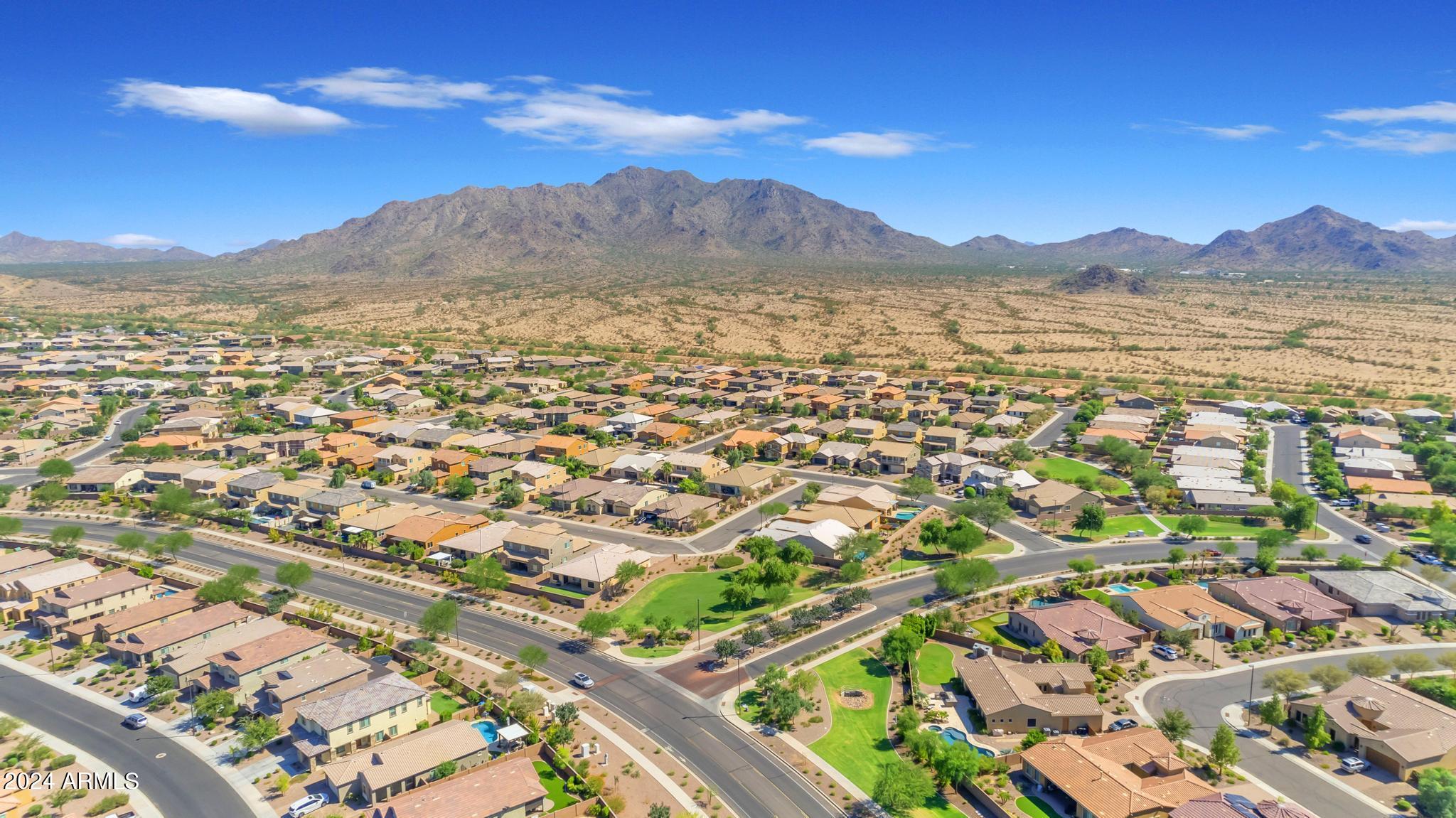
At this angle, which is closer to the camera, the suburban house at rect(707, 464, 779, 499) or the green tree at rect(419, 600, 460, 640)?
the green tree at rect(419, 600, 460, 640)

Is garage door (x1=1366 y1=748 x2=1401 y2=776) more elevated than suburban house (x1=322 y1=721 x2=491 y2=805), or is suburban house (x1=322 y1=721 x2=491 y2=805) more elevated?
suburban house (x1=322 y1=721 x2=491 y2=805)

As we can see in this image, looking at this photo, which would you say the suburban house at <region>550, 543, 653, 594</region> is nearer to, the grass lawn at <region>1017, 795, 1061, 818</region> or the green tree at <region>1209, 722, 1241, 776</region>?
the grass lawn at <region>1017, 795, 1061, 818</region>

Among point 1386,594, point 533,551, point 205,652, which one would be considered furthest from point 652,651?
point 1386,594

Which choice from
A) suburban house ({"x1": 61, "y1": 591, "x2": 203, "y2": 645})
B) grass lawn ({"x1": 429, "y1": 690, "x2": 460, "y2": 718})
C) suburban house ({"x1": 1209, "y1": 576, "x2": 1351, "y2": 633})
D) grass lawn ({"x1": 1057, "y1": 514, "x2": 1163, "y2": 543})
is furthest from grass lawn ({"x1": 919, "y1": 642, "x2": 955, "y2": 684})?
suburban house ({"x1": 61, "y1": 591, "x2": 203, "y2": 645})

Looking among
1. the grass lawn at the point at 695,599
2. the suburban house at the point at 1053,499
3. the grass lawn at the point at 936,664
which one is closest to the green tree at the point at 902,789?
the grass lawn at the point at 936,664

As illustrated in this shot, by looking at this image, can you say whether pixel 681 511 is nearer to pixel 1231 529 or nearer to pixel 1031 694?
pixel 1031 694

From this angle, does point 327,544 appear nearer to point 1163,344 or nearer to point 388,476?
point 388,476

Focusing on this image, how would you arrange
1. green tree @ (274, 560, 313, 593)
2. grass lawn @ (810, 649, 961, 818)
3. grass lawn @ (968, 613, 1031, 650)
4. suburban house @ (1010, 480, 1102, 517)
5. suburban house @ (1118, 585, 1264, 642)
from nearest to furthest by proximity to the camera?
grass lawn @ (810, 649, 961, 818)
suburban house @ (1118, 585, 1264, 642)
grass lawn @ (968, 613, 1031, 650)
green tree @ (274, 560, 313, 593)
suburban house @ (1010, 480, 1102, 517)
